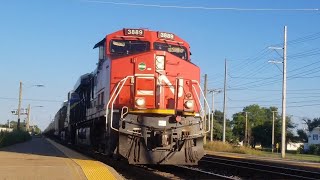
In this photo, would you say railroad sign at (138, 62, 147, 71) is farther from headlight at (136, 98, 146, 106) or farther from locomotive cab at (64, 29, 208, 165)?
headlight at (136, 98, 146, 106)

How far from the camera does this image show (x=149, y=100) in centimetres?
1430

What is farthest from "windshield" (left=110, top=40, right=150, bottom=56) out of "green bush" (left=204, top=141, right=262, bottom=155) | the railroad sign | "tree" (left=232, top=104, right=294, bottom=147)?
"tree" (left=232, top=104, right=294, bottom=147)

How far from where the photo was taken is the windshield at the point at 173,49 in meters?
15.8

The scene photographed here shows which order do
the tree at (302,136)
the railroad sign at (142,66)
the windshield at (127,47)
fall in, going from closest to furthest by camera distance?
the railroad sign at (142,66)
the windshield at (127,47)
the tree at (302,136)

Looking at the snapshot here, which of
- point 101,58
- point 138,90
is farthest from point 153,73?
point 101,58

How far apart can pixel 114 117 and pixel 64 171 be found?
2.81 m

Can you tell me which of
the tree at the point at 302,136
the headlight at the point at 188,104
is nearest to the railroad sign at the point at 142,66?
the headlight at the point at 188,104

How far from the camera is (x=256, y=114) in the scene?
5256 inches

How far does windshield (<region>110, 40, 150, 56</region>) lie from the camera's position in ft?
51.6

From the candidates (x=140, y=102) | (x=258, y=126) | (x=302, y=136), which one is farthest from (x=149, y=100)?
(x=302, y=136)

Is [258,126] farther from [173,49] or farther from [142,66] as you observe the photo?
[142,66]

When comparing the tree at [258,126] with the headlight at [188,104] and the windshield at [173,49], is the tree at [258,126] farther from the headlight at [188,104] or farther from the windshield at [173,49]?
the headlight at [188,104]

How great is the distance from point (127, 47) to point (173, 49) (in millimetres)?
1556

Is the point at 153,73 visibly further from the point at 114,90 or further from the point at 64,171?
the point at 64,171
